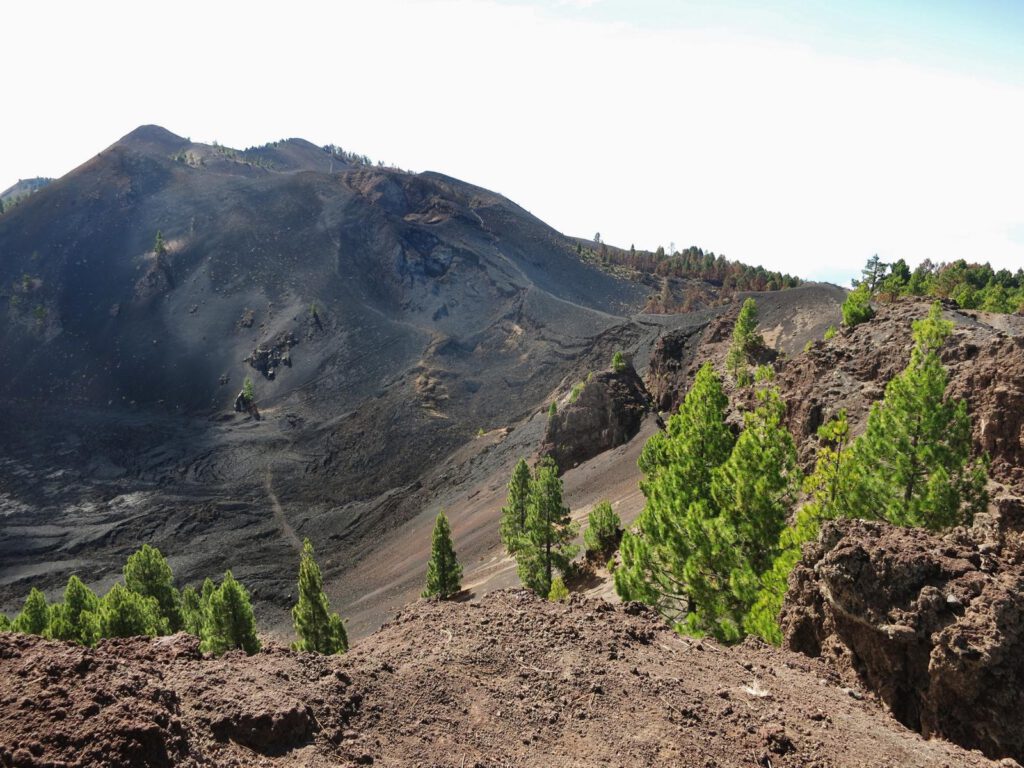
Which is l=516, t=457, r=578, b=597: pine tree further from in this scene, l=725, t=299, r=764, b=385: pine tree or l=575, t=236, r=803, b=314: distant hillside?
l=575, t=236, r=803, b=314: distant hillside

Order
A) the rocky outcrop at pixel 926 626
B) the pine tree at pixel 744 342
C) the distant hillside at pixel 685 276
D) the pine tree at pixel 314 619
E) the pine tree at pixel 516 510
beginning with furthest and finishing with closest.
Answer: the distant hillside at pixel 685 276 → the pine tree at pixel 744 342 → the pine tree at pixel 516 510 → the pine tree at pixel 314 619 → the rocky outcrop at pixel 926 626

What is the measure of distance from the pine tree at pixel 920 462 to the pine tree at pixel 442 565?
71.3ft

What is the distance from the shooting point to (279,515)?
61188mm

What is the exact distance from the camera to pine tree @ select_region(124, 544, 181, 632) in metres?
34.5

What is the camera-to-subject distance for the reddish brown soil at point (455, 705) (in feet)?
17.9

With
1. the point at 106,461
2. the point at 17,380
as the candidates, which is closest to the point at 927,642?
the point at 106,461

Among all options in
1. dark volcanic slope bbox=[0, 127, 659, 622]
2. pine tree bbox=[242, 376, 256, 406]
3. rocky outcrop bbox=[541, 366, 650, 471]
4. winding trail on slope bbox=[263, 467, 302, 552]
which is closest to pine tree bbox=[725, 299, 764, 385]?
rocky outcrop bbox=[541, 366, 650, 471]

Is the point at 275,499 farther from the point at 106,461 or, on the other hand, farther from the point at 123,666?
the point at 123,666

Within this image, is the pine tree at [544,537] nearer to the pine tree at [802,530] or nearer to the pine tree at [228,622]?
the pine tree at [228,622]

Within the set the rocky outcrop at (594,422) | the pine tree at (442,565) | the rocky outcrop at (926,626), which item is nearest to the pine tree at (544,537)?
the pine tree at (442,565)

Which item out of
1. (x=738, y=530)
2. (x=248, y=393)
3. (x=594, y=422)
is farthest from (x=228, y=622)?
(x=248, y=393)

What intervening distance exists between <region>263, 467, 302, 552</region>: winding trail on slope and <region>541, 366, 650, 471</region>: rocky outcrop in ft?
77.5

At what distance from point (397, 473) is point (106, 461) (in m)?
34.5

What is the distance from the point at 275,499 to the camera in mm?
64188
